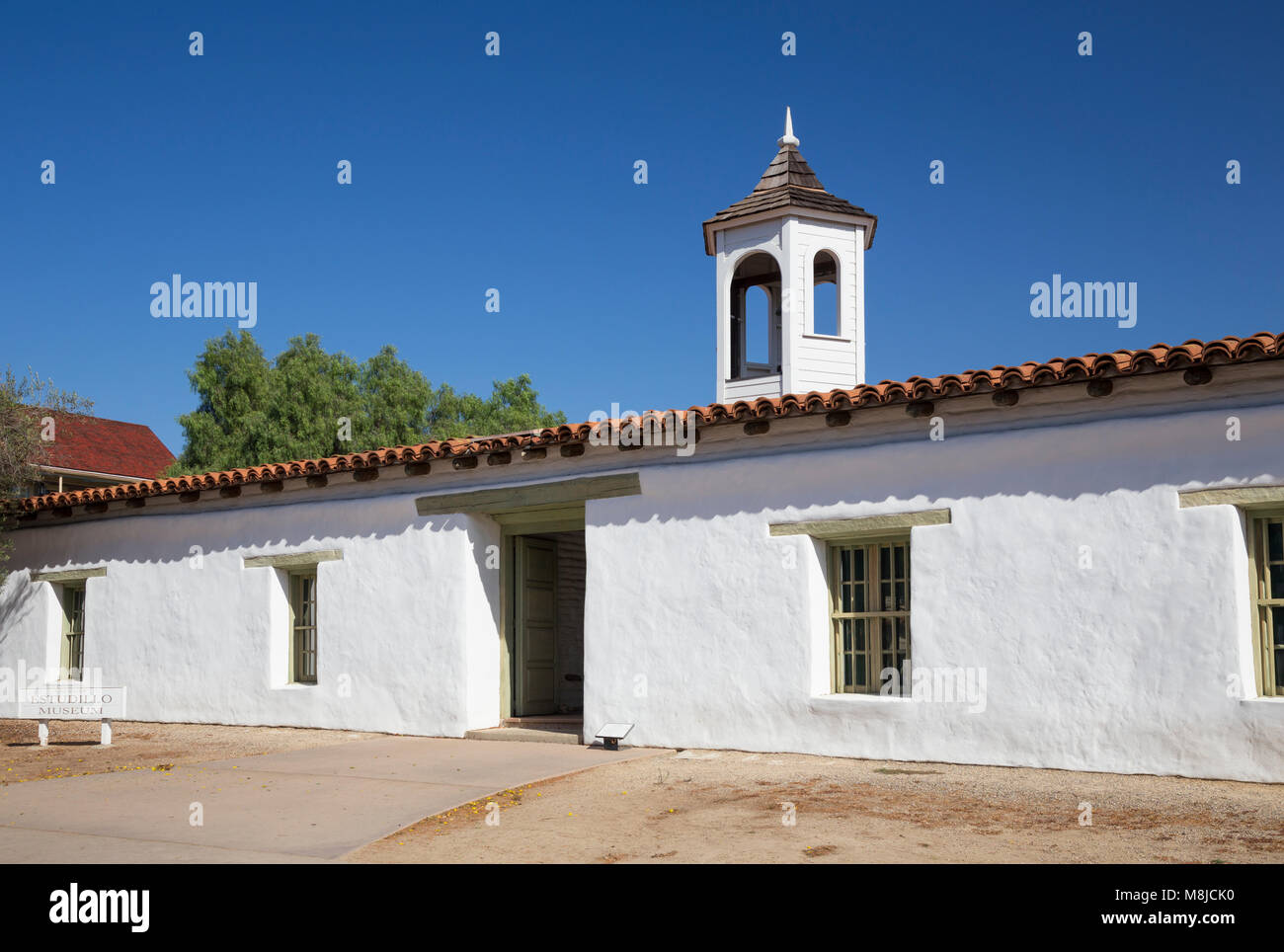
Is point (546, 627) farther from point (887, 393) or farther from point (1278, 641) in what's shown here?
point (1278, 641)

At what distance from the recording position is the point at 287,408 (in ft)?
106

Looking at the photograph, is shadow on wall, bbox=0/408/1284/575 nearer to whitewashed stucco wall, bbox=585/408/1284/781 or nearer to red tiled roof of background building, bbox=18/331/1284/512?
whitewashed stucco wall, bbox=585/408/1284/781

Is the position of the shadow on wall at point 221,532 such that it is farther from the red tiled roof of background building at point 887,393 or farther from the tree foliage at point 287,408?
the tree foliage at point 287,408

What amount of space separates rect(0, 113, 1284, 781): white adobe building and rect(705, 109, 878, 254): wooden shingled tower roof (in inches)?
2.2

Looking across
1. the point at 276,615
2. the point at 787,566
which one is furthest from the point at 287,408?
the point at 787,566

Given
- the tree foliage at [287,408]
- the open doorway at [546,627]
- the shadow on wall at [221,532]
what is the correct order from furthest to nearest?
the tree foliage at [287,408] → the shadow on wall at [221,532] → the open doorway at [546,627]

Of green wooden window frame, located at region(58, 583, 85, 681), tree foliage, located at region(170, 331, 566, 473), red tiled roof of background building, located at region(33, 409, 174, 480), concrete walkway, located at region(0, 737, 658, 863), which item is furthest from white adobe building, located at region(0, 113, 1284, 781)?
tree foliage, located at region(170, 331, 566, 473)

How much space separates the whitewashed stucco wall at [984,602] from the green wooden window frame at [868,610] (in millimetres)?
194

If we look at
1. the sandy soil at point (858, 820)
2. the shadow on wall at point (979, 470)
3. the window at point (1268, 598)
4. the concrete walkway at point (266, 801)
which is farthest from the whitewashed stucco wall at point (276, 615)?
the window at point (1268, 598)

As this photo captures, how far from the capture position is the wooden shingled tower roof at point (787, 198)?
577 inches

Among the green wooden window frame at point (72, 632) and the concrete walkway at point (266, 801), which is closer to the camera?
the concrete walkway at point (266, 801)
